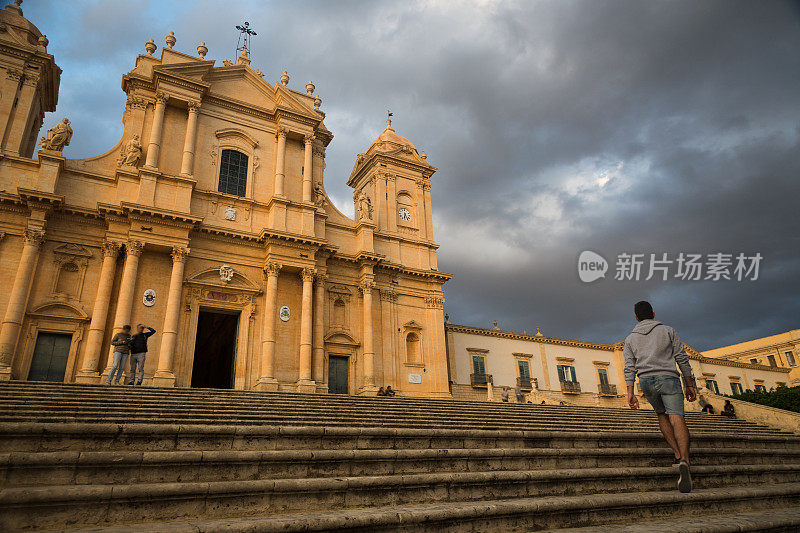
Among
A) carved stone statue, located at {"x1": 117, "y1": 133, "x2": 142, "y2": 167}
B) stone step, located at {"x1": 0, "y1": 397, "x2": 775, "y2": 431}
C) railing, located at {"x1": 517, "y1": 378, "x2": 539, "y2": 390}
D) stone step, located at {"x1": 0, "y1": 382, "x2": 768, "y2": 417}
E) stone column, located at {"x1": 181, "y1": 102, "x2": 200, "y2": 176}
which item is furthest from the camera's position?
railing, located at {"x1": 517, "y1": 378, "x2": 539, "y2": 390}

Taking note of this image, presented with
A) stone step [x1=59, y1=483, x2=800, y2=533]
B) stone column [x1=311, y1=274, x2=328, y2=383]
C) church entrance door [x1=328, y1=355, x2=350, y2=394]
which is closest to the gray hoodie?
stone step [x1=59, y1=483, x2=800, y2=533]

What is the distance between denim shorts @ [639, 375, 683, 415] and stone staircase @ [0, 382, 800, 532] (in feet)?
2.80

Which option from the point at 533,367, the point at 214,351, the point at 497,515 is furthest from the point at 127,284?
the point at 533,367

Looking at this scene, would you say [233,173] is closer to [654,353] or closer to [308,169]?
[308,169]

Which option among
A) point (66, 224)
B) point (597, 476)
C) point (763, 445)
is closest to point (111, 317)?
point (66, 224)

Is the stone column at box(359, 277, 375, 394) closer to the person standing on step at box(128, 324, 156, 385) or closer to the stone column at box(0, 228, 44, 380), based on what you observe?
the person standing on step at box(128, 324, 156, 385)

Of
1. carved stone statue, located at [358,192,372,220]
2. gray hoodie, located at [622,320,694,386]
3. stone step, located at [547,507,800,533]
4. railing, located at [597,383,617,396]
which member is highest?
carved stone statue, located at [358,192,372,220]

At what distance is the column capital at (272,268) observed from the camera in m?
20.4

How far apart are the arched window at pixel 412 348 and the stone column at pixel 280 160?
961 cm

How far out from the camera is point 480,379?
29.9m

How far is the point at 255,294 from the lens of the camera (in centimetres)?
2059

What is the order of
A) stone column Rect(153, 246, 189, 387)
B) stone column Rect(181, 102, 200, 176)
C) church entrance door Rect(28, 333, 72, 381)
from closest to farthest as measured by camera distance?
church entrance door Rect(28, 333, 72, 381) → stone column Rect(153, 246, 189, 387) → stone column Rect(181, 102, 200, 176)

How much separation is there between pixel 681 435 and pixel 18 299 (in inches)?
766

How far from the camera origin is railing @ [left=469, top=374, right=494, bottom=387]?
29598mm
